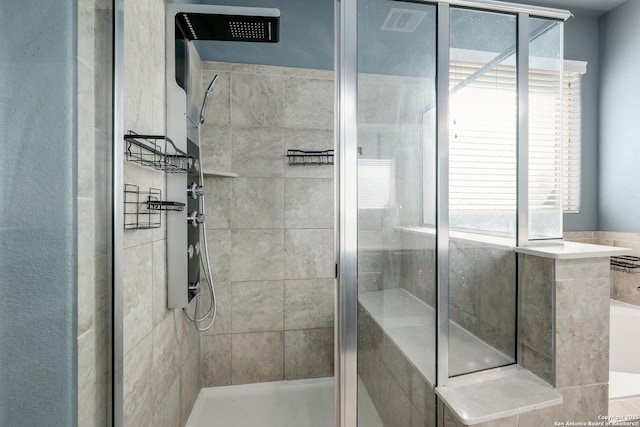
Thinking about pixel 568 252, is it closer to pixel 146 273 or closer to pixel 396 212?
pixel 396 212

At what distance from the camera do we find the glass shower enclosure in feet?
3.51

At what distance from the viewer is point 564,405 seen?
111 cm

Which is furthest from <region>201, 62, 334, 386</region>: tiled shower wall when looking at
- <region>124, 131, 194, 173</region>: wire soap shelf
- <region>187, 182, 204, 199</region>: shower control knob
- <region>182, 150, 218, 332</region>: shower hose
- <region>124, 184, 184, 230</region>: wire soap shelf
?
<region>124, 184, 184, 230</region>: wire soap shelf

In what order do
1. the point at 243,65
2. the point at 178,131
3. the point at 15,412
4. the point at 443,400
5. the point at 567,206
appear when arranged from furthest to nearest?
the point at 567,206 → the point at 243,65 → the point at 178,131 → the point at 443,400 → the point at 15,412

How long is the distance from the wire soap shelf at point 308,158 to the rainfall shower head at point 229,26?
741 mm

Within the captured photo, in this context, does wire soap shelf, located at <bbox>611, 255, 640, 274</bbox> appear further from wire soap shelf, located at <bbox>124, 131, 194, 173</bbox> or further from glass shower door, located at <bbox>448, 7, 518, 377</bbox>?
wire soap shelf, located at <bbox>124, 131, 194, 173</bbox>

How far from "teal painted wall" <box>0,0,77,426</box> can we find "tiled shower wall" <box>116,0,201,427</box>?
0.29 meters

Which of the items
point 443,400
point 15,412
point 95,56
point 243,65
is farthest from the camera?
point 243,65

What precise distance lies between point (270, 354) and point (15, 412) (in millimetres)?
1594

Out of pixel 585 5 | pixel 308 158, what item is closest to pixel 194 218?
pixel 308 158

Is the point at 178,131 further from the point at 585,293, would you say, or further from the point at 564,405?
the point at 564,405

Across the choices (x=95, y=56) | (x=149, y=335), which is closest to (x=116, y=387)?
(x=149, y=335)

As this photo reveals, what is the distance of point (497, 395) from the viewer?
1.06 m

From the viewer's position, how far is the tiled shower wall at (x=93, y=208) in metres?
0.73
